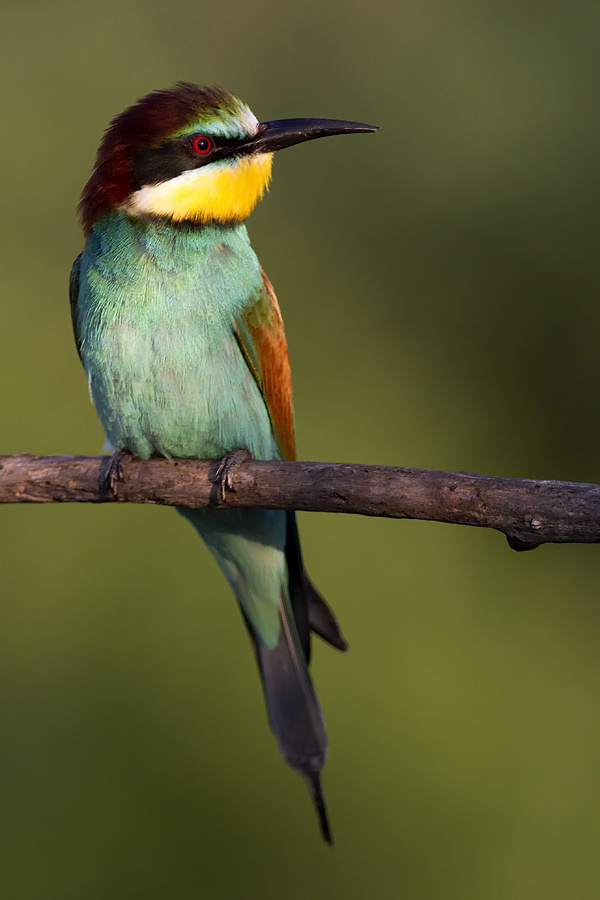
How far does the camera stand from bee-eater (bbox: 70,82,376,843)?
192 centimetres

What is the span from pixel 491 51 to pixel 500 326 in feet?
3.71

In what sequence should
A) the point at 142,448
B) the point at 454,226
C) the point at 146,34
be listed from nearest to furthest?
1. the point at 142,448
2. the point at 454,226
3. the point at 146,34

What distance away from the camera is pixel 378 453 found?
3.00 metres

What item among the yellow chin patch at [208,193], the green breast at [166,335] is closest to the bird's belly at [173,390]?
the green breast at [166,335]

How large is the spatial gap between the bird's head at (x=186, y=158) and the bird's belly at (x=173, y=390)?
252mm

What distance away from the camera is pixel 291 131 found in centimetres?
204

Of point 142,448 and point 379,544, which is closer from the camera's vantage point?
point 142,448

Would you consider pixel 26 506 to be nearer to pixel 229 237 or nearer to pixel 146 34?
pixel 229 237

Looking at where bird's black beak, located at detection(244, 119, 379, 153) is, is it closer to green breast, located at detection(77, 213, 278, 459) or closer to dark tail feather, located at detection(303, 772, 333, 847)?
green breast, located at detection(77, 213, 278, 459)

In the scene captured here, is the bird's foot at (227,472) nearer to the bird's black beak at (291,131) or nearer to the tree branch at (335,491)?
the tree branch at (335,491)

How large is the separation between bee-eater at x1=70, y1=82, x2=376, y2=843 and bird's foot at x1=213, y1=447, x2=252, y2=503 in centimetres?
12

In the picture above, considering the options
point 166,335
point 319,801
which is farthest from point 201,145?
point 319,801

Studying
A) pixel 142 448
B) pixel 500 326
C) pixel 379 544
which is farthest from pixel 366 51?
pixel 142 448

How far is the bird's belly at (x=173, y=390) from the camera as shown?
1909 mm
